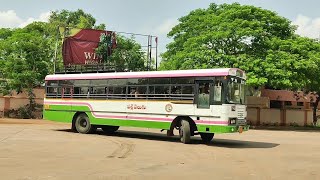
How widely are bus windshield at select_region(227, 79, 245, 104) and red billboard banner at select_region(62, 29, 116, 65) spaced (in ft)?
60.0

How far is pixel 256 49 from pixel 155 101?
1664cm

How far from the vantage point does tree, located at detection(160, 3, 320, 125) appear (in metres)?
29.9

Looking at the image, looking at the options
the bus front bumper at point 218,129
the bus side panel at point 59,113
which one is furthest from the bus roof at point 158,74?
the bus front bumper at point 218,129

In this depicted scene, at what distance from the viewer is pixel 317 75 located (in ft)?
107

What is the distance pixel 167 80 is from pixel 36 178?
9.63m

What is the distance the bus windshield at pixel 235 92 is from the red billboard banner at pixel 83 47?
60.0ft

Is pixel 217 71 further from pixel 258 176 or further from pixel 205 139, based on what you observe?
pixel 258 176

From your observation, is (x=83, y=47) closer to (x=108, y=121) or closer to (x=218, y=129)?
(x=108, y=121)

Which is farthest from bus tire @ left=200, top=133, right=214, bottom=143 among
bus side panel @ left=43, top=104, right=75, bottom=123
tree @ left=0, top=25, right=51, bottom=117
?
tree @ left=0, top=25, right=51, bottom=117

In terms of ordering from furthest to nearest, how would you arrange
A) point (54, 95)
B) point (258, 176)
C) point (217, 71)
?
point (54, 95) < point (217, 71) < point (258, 176)

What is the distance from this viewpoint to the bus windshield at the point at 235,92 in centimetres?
1593

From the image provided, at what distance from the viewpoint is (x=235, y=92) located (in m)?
16.2

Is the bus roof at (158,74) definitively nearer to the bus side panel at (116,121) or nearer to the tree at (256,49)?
the bus side panel at (116,121)

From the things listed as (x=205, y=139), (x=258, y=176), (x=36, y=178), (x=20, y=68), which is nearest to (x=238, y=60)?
(x=205, y=139)
